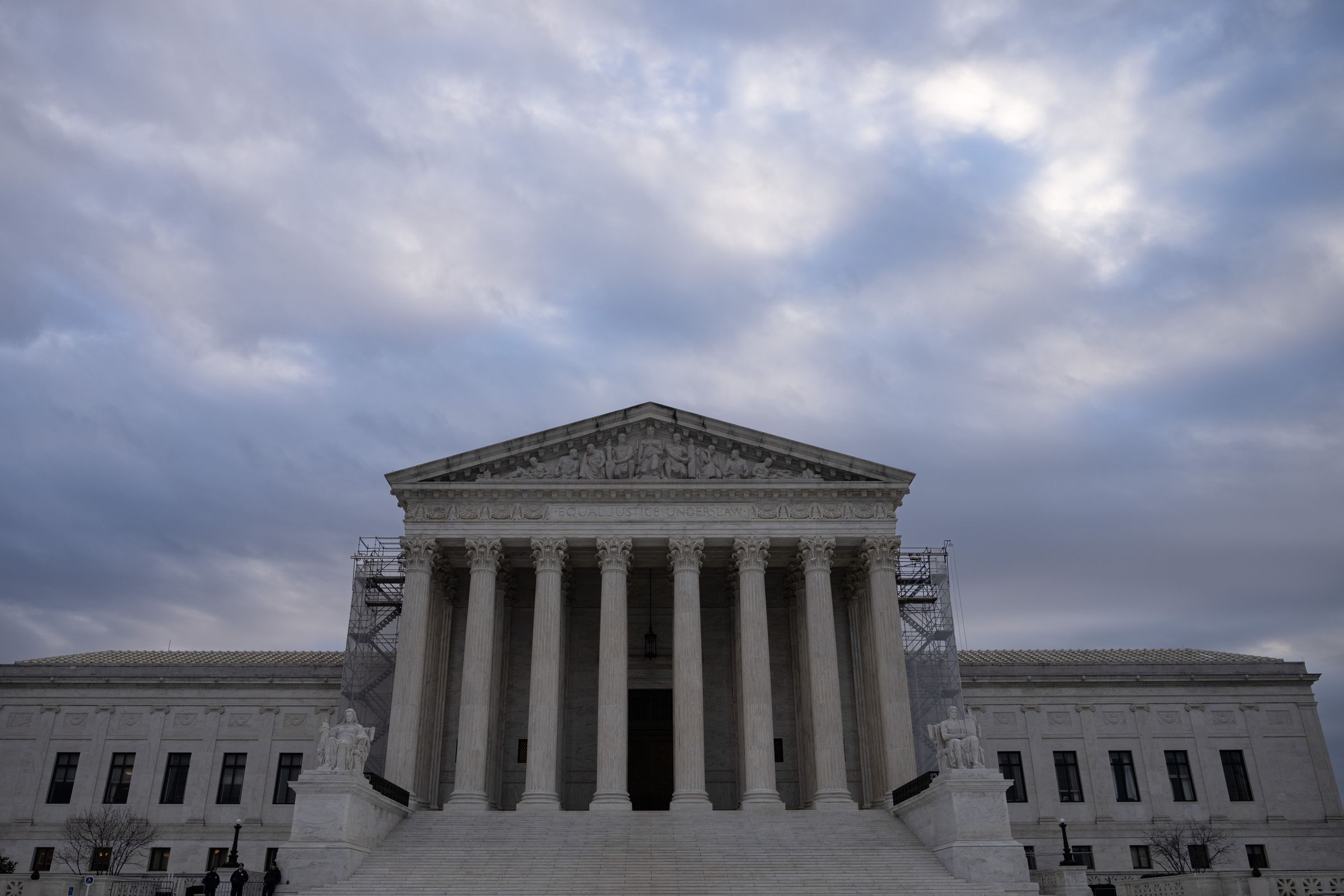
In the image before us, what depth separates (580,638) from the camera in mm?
45812

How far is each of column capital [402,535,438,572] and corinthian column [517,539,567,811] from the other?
3.99 meters

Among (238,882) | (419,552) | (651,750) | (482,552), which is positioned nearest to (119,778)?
(419,552)

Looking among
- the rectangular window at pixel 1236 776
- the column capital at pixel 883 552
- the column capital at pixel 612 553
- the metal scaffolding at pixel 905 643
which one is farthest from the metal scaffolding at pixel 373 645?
the rectangular window at pixel 1236 776

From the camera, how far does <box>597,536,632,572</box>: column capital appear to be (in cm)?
4069

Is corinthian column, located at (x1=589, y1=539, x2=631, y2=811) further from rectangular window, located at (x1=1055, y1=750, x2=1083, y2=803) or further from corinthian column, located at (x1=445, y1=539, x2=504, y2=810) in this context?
rectangular window, located at (x1=1055, y1=750, x2=1083, y2=803)

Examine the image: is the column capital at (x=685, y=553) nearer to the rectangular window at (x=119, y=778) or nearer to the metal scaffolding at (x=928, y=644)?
the metal scaffolding at (x=928, y=644)

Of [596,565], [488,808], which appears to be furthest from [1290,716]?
[488,808]

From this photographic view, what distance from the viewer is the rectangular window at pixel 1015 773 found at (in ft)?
157

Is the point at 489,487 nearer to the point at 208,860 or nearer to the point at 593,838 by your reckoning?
the point at 593,838

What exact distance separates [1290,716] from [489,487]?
128ft

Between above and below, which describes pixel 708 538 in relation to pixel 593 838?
above

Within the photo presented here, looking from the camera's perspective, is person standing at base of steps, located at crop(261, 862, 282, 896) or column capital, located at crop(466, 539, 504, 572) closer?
person standing at base of steps, located at crop(261, 862, 282, 896)

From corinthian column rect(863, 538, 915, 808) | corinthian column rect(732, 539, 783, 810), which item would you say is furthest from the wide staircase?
corinthian column rect(863, 538, 915, 808)

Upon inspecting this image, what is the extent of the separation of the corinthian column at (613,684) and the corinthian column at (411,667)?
22.2 feet
